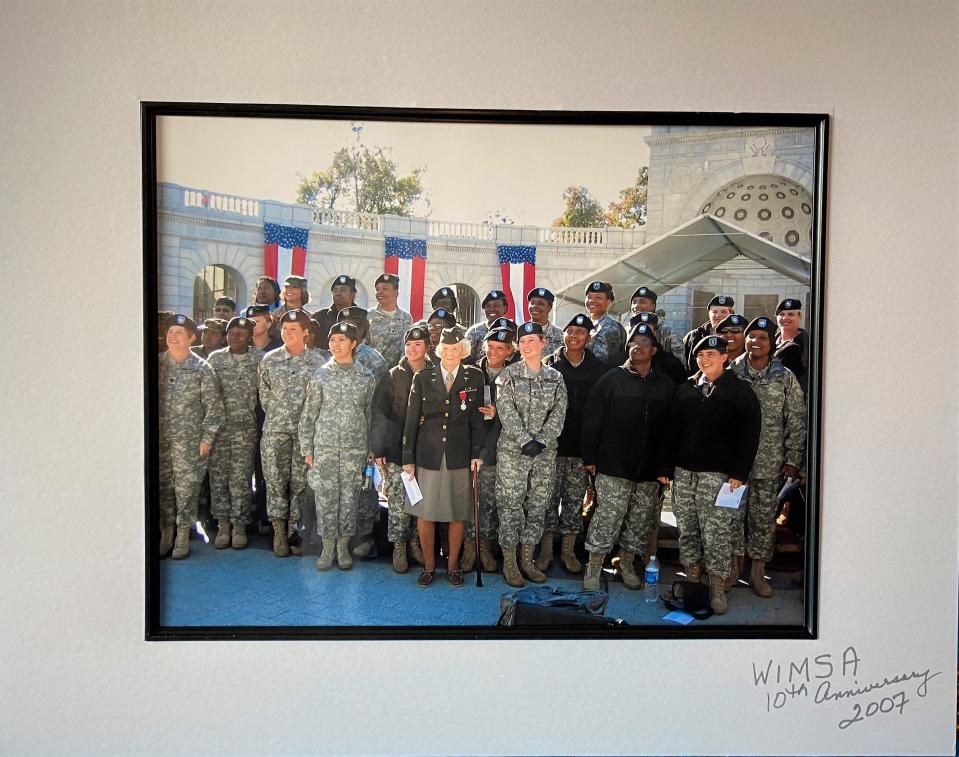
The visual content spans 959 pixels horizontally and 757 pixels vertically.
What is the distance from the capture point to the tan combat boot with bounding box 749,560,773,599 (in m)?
2.21

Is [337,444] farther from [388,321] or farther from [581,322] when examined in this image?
[581,322]

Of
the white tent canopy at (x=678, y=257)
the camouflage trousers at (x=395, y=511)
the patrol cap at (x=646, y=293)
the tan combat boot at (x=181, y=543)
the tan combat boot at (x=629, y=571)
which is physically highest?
the white tent canopy at (x=678, y=257)

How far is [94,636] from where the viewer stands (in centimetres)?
213

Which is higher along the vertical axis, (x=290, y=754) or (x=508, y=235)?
(x=508, y=235)

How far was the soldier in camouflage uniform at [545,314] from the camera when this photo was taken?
2.12m

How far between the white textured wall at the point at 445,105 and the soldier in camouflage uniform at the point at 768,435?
0.42 ft

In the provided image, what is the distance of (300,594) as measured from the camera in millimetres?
2166

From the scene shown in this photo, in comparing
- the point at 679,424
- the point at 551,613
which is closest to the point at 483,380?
the point at 679,424

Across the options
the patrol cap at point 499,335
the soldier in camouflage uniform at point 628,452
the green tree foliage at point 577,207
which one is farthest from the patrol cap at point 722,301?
the patrol cap at point 499,335

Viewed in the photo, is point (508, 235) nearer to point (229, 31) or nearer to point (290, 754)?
point (229, 31)

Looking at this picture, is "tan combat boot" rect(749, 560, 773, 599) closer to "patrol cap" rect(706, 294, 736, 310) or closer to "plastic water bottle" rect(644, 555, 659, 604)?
"plastic water bottle" rect(644, 555, 659, 604)

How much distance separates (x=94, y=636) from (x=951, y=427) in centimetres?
300

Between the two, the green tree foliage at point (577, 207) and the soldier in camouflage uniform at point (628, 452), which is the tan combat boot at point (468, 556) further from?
the green tree foliage at point (577, 207)

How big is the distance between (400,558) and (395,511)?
16cm
